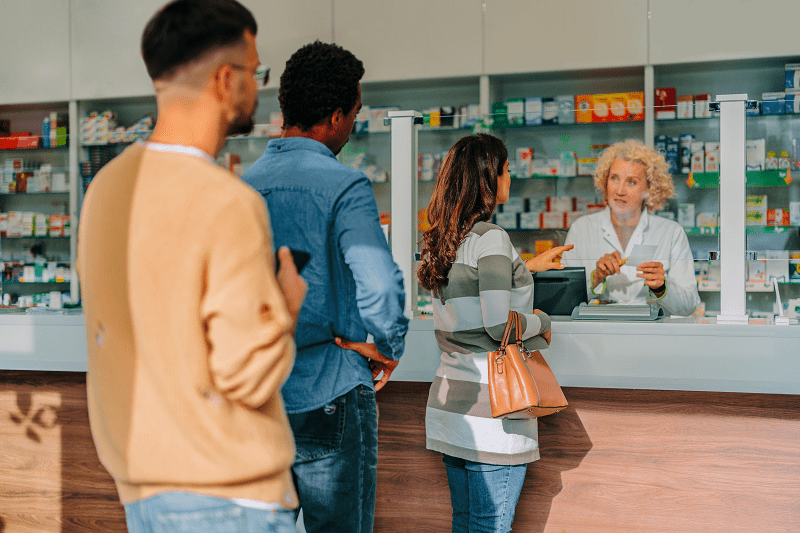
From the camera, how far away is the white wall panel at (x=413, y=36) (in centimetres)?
437

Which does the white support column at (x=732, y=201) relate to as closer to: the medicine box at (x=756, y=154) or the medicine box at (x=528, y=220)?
the medicine box at (x=756, y=154)

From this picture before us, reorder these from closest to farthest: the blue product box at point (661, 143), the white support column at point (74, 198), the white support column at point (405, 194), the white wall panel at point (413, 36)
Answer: the white support column at point (405, 194) → the white support column at point (74, 198) → the blue product box at point (661, 143) → the white wall panel at point (413, 36)

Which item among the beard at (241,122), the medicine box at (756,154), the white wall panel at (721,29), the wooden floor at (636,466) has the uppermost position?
→ the white wall panel at (721,29)

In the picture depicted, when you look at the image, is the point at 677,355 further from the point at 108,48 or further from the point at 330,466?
the point at 108,48

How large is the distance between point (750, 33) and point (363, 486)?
383 centimetres

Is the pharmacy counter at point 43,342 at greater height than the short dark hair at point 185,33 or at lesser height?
lesser

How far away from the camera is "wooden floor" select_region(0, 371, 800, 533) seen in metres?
1.88

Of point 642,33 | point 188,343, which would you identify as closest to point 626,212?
point 188,343

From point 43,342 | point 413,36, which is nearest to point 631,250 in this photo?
point 43,342

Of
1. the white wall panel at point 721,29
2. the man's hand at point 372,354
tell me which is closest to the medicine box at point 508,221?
the man's hand at point 372,354

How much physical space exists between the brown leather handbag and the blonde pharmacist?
0.64 metres

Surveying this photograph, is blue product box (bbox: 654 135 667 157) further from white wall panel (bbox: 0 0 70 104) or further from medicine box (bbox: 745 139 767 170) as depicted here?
white wall panel (bbox: 0 0 70 104)

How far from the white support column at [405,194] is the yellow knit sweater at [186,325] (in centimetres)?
153

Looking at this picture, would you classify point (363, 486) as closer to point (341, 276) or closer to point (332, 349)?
point (332, 349)
